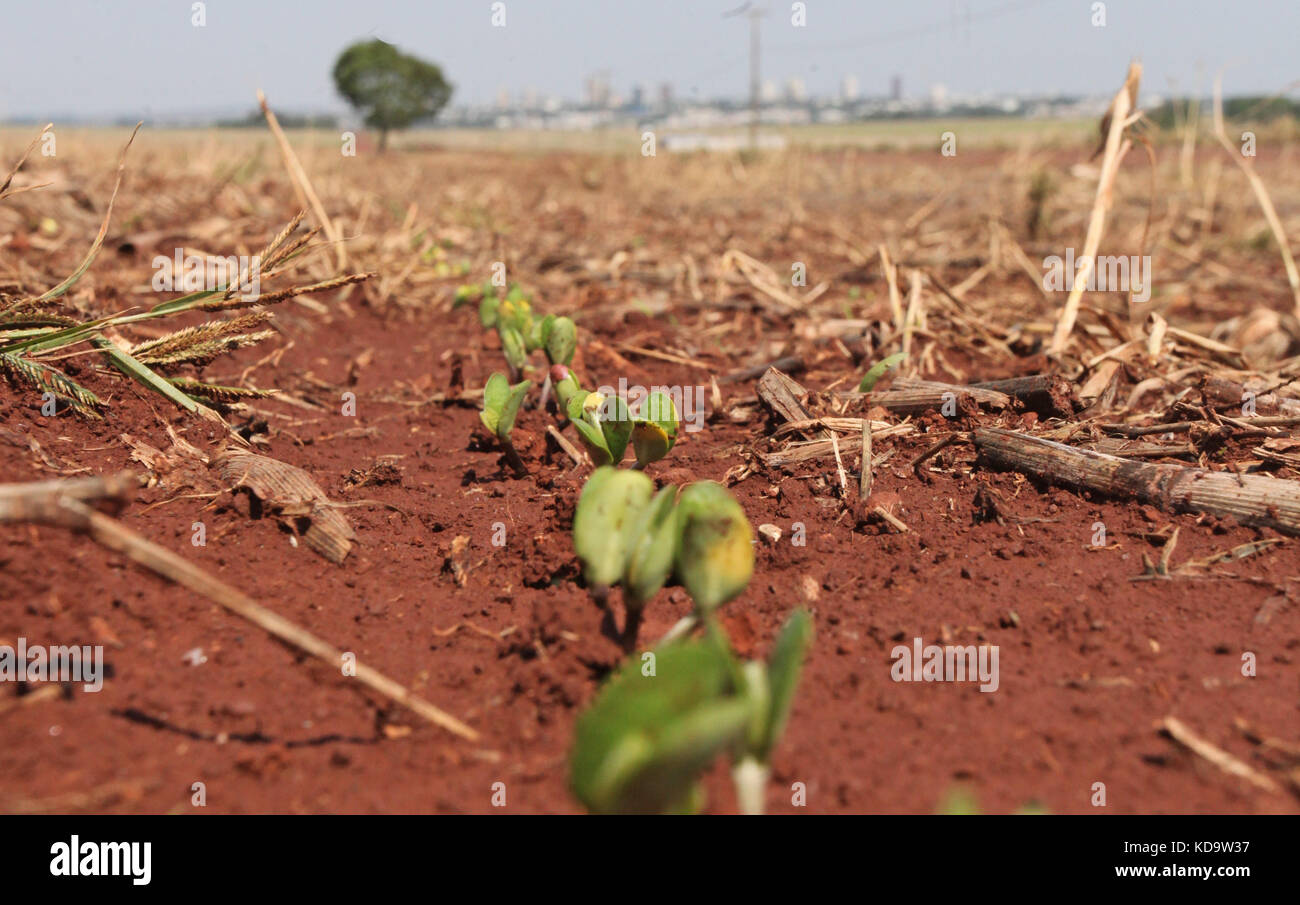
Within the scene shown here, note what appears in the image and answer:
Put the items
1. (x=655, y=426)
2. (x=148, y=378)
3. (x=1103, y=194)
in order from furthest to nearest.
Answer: (x=1103, y=194) < (x=148, y=378) < (x=655, y=426)

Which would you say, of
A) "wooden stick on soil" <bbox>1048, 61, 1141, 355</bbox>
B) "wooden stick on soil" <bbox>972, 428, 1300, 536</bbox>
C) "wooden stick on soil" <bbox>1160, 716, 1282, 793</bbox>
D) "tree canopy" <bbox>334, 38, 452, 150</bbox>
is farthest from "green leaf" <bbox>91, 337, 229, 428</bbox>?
"tree canopy" <bbox>334, 38, 452, 150</bbox>

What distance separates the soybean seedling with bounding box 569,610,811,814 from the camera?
3.55ft

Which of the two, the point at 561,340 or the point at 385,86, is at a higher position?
the point at 385,86

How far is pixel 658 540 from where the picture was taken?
5.47ft

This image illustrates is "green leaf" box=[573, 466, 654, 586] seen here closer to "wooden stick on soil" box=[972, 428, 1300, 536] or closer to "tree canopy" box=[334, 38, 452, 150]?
"wooden stick on soil" box=[972, 428, 1300, 536]

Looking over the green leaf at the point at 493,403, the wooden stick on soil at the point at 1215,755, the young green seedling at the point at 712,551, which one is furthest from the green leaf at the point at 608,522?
the green leaf at the point at 493,403

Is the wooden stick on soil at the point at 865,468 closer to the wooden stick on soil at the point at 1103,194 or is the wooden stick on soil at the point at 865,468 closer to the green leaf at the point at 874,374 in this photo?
the green leaf at the point at 874,374

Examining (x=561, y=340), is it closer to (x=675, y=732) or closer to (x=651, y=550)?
(x=651, y=550)

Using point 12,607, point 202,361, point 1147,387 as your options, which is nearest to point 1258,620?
point 1147,387

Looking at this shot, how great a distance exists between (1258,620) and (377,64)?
47.4 metres

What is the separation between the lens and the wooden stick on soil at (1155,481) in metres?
2.33

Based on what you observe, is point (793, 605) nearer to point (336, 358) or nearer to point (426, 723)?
point (426, 723)

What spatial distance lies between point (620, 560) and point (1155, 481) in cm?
154

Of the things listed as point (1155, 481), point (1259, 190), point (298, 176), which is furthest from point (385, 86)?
point (1155, 481)
